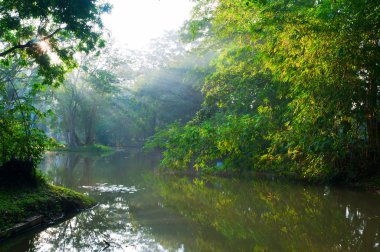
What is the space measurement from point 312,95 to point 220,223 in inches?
154

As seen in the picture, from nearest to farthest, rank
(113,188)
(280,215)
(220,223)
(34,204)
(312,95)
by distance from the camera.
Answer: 1. (220,223)
2. (34,204)
3. (280,215)
4. (312,95)
5. (113,188)

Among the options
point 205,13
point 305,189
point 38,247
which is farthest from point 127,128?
point 38,247

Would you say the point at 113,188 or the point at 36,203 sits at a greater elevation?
the point at 36,203

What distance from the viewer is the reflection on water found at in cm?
473

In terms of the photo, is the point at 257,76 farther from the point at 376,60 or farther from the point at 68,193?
the point at 68,193

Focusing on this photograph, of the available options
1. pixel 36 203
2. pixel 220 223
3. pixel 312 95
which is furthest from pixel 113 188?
pixel 312 95

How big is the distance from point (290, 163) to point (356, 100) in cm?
325

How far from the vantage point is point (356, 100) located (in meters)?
7.49

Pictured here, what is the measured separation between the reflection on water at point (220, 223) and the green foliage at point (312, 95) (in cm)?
112

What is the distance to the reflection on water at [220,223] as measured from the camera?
4.73m

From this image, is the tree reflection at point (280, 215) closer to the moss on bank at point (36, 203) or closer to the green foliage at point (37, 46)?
the moss on bank at point (36, 203)

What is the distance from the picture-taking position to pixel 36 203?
6195mm

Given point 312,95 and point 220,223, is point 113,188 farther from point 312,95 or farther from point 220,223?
point 312,95

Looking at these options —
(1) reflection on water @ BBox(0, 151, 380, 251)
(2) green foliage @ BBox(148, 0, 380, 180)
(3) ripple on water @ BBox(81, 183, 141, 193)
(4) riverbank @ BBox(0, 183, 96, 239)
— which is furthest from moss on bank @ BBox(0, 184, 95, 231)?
(2) green foliage @ BBox(148, 0, 380, 180)
